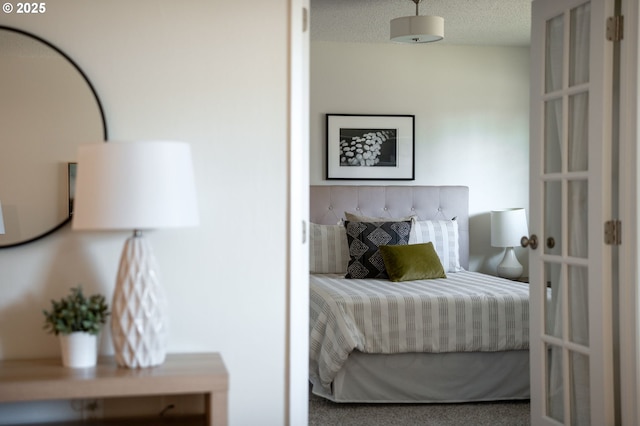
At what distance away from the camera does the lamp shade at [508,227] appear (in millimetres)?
6832

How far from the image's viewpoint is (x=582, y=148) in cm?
359

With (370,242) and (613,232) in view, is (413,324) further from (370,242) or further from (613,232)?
(613,232)

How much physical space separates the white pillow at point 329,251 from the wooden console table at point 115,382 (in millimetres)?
3605

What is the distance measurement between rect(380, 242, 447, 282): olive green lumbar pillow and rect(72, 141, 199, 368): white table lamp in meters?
3.19

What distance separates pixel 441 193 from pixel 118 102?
4361 millimetres

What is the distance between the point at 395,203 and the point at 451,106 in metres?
0.95

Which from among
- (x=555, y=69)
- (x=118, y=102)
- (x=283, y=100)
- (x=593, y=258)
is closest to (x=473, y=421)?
(x=593, y=258)

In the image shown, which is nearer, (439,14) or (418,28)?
(418,28)

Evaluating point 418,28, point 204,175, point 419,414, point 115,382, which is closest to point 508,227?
point 418,28

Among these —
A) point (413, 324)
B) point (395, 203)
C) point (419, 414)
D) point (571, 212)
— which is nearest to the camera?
point (571, 212)

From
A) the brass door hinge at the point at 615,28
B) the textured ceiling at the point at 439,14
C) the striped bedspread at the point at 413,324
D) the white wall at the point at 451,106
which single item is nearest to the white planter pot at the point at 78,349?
the striped bedspread at the point at 413,324

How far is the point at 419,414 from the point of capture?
4.72 metres

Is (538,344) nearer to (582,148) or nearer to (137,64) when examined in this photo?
(582,148)

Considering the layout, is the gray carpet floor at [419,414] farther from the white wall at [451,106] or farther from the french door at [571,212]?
the white wall at [451,106]
